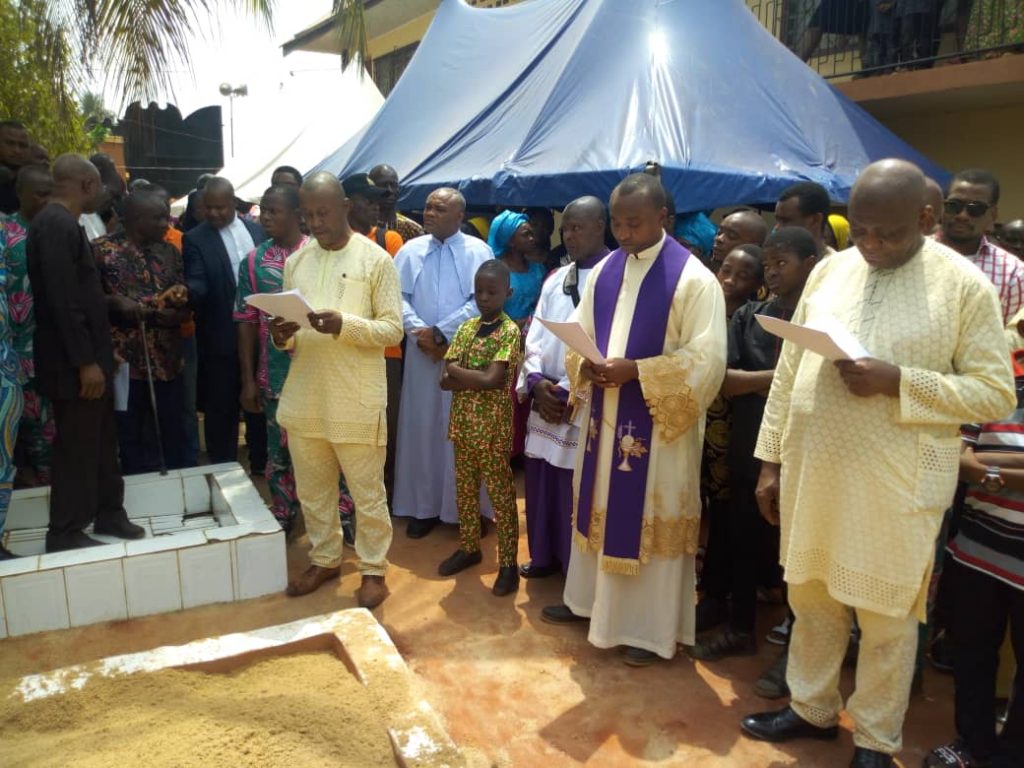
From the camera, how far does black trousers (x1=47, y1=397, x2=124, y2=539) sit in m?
3.91

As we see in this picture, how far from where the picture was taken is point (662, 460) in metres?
3.33

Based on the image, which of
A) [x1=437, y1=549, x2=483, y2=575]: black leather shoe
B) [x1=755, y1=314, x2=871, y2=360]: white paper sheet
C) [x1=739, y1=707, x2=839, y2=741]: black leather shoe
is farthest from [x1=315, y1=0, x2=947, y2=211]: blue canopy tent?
[x1=739, y1=707, x2=839, y2=741]: black leather shoe

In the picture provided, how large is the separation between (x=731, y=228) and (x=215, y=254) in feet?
10.6

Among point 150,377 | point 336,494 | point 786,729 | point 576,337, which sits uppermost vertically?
point 576,337

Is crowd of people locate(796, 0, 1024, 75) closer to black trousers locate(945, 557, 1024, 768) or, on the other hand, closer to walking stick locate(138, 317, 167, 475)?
black trousers locate(945, 557, 1024, 768)

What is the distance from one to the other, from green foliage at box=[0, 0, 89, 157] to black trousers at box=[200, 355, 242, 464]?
2978 mm

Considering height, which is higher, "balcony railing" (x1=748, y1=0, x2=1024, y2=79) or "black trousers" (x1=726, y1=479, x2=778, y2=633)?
"balcony railing" (x1=748, y1=0, x2=1024, y2=79)

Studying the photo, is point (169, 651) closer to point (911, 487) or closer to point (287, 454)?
point (287, 454)

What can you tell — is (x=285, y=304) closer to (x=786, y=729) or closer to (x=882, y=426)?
(x=882, y=426)

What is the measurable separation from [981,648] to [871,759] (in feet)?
1.78

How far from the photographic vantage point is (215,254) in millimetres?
5254

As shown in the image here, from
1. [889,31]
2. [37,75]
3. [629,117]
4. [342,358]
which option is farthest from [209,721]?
[889,31]

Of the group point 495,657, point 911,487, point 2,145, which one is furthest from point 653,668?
point 2,145

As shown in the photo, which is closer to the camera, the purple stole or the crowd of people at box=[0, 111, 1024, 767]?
the crowd of people at box=[0, 111, 1024, 767]
